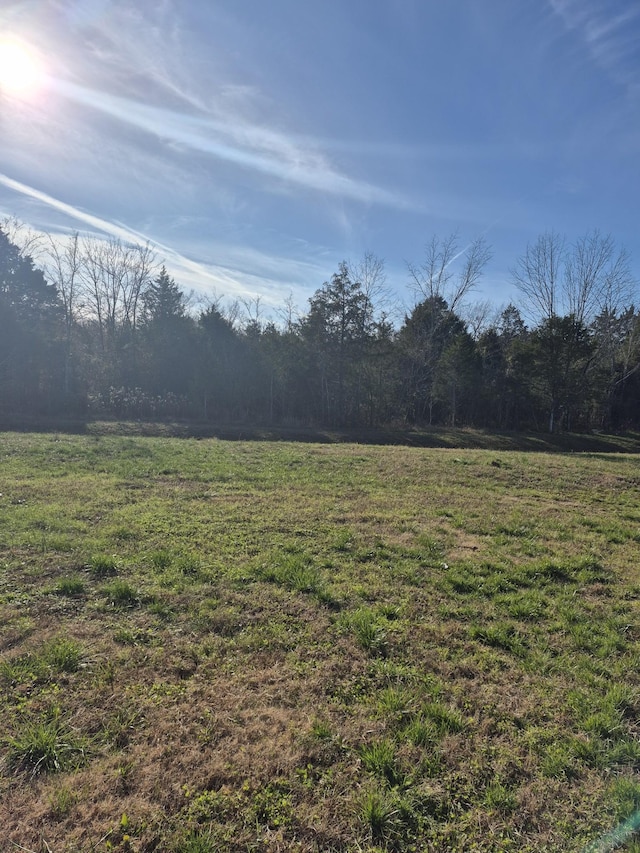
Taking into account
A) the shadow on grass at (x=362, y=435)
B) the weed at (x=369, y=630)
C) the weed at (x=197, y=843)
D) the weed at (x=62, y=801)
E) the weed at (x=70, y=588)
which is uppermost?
the shadow on grass at (x=362, y=435)

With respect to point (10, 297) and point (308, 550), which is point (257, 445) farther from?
point (10, 297)

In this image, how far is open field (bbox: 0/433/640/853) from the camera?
213 centimetres

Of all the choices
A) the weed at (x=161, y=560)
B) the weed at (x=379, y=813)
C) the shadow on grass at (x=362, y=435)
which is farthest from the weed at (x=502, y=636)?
the shadow on grass at (x=362, y=435)

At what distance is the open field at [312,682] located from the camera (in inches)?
83.7

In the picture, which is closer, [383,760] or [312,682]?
[383,760]

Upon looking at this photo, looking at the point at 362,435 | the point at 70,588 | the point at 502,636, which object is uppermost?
the point at 362,435

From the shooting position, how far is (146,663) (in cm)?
322

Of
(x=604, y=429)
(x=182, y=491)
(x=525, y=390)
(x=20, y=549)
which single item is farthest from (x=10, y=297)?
(x=604, y=429)

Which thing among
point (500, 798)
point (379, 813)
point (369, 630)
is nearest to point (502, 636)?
point (369, 630)

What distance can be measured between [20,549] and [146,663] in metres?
2.91

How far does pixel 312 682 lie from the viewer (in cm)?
308

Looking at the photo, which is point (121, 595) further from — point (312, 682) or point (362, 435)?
point (362, 435)

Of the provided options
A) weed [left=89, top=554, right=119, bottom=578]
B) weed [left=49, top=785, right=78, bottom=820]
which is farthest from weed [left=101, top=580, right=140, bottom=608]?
weed [left=49, top=785, right=78, bottom=820]

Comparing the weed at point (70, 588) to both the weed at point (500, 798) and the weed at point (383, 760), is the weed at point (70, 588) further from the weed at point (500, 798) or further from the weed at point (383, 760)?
the weed at point (500, 798)
